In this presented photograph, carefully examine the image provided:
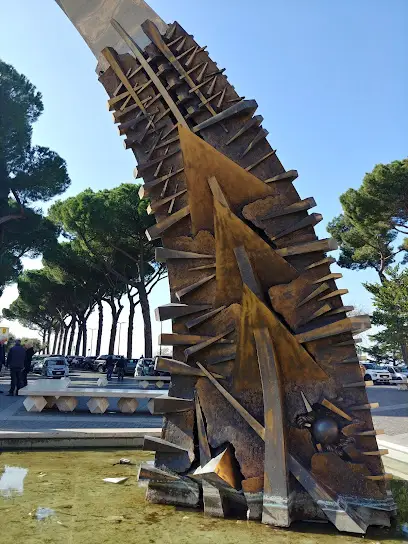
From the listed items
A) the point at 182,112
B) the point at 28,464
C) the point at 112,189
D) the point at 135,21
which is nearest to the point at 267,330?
the point at 182,112

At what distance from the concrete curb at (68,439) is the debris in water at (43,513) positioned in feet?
8.81

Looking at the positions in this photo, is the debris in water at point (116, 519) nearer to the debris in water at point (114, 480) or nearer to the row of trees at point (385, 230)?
the debris in water at point (114, 480)

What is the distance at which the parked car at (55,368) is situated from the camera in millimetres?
23625

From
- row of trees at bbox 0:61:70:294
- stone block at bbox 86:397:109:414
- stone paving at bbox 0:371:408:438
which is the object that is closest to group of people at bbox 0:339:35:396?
stone paving at bbox 0:371:408:438

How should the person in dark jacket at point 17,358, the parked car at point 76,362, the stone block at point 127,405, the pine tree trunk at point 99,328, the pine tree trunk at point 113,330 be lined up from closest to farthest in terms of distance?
the stone block at point 127,405 → the person in dark jacket at point 17,358 → the pine tree trunk at point 113,330 → the parked car at point 76,362 → the pine tree trunk at point 99,328

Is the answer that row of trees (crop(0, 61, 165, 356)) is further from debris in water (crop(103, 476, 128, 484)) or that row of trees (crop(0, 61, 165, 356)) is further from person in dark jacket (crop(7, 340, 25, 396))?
debris in water (crop(103, 476, 128, 484))

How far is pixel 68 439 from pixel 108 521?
3135 millimetres

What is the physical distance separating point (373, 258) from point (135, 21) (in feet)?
101

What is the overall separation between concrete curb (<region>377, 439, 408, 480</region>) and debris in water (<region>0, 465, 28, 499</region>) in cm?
414

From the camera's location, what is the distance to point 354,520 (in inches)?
135

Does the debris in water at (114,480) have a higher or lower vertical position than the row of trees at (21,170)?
lower

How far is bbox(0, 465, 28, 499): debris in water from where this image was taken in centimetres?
414

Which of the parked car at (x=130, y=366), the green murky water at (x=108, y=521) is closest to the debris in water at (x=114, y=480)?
the green murky water at (x=108, y=521)

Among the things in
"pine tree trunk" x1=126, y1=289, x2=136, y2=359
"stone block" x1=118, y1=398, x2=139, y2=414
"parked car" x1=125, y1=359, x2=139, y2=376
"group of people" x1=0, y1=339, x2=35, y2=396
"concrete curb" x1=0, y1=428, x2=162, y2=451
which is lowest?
"concrete curb" x1=0, y1=428, x2=162, y2=451
